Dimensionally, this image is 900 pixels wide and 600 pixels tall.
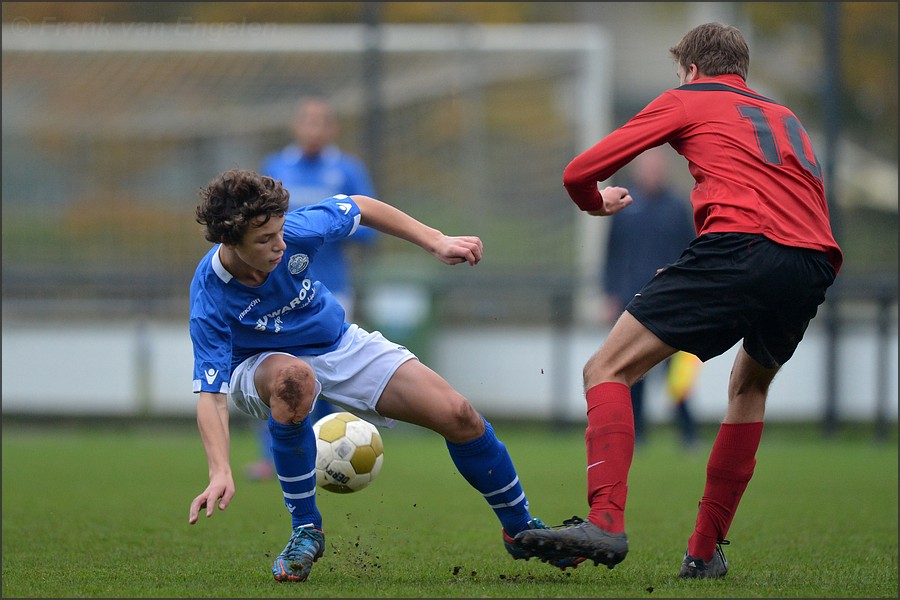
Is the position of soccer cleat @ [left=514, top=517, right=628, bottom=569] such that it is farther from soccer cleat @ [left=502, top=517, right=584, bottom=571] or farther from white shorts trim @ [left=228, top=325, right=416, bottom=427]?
white shorts trim @ [left=228, top=325, right=416, bottom=427]

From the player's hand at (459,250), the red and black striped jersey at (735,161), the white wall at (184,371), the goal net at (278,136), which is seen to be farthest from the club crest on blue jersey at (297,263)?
the goal net at (278,136)

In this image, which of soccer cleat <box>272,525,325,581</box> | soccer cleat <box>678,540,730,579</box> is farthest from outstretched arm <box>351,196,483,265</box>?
soccer cleat <box>678,540,730,579</box>

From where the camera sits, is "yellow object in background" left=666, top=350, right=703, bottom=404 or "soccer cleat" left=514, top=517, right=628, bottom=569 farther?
"yellow object in background" left=666, top=350, right=703, bottom=404

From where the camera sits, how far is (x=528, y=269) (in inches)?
448

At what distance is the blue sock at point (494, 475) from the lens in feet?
13.7

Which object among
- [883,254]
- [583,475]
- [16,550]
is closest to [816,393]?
[883,254]

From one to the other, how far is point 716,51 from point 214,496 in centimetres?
216

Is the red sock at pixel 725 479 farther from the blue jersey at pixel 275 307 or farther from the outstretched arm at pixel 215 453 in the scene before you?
the outstretched arm at pixel 215 453

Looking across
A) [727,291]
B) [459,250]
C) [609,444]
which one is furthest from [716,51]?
[609,444]

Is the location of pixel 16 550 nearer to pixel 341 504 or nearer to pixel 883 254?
pixel 341 504

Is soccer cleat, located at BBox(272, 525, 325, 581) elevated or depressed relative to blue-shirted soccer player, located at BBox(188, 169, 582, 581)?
depressed

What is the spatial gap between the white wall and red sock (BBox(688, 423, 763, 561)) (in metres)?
6.56

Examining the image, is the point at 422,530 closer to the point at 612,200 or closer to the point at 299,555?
the point at 299,555

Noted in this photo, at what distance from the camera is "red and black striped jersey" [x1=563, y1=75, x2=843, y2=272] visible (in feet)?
12.3
